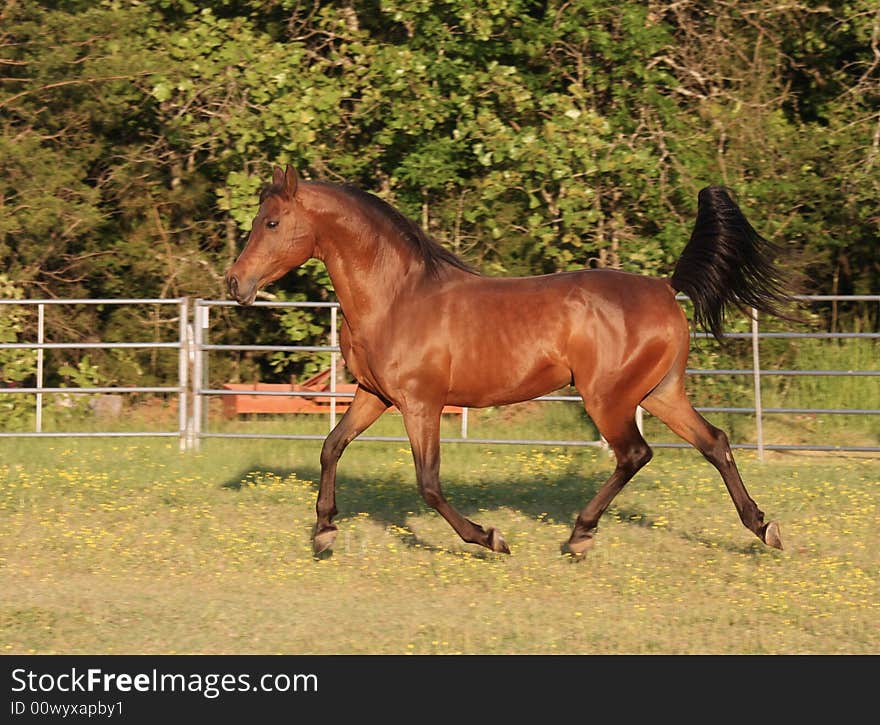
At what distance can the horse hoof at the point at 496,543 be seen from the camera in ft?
22.8

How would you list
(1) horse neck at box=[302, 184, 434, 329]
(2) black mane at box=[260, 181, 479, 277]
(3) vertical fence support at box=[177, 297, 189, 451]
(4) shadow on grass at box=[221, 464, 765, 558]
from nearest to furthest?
1. (1) horse neck at box=[302, 184, 434, 329]
2. (2) black mane at box=[260, 181, 479, 277]
3. (4) shadow on grass at box=[221, 464, 765, 558]
4. (3) vertical fence support at box=[177, 297, 189, 451]

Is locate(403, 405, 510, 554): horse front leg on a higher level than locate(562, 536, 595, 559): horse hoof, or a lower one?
higher

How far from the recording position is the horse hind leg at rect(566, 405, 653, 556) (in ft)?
23.4

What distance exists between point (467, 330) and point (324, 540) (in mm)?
1408

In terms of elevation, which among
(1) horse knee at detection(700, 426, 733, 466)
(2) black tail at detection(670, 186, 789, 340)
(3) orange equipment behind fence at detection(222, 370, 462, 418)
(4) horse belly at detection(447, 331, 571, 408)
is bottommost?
(3) orange equipment behind fence at detection(222, 370, 462, 418)

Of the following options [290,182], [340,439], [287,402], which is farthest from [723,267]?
[287,402]

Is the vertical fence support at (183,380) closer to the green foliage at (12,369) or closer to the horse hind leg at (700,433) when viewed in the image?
the green foliage at (12,369)

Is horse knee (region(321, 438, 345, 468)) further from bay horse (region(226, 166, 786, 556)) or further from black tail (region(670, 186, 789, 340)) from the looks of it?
black tail (region(670, 186, 789, 340))

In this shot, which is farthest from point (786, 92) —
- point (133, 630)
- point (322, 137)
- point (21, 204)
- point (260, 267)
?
point (133, 630)

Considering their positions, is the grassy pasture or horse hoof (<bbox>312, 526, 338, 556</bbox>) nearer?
the grassy pasture

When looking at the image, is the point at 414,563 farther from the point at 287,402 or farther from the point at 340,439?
the point at 287,402

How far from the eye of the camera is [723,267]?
733 centimetres

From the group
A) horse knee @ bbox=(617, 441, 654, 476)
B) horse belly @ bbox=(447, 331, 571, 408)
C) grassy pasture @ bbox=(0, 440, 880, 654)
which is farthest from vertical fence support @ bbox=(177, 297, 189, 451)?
horse knee @ bbox=(617, 441, 654, 476)

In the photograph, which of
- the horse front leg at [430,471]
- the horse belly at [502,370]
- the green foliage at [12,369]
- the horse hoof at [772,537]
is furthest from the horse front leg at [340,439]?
the green foliage at [12,369]
